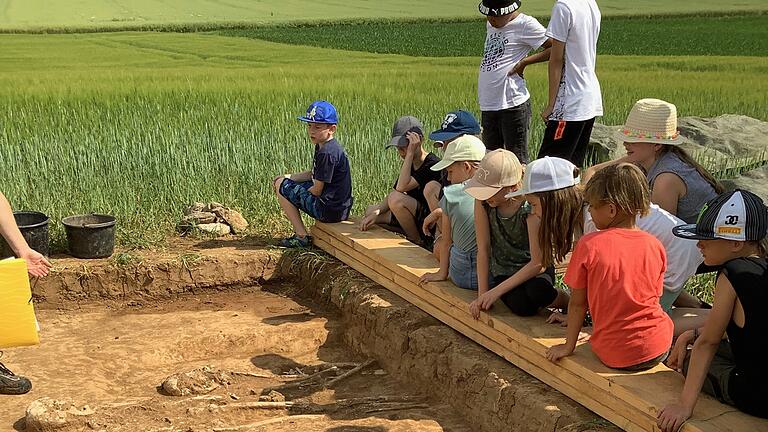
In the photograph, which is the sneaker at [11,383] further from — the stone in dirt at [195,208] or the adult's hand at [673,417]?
the adult's hand at [673,417]

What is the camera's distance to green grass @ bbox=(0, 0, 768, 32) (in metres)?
21.4

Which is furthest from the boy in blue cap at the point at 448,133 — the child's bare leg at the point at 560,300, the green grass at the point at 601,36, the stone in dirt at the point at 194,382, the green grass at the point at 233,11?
the green grass at the point at 233,11

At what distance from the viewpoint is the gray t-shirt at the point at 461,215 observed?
14.9 feet

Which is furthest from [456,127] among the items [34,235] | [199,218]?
[34,235]

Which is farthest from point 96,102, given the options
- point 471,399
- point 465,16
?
point 465,16

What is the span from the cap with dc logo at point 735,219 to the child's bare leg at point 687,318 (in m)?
1.03

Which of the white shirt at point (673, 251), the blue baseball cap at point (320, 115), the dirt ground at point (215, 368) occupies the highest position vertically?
the blue baseball cap at point (320, 115)

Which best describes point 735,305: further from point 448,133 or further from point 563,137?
point 563,137

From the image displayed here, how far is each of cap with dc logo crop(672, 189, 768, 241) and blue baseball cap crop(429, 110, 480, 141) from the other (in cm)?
233

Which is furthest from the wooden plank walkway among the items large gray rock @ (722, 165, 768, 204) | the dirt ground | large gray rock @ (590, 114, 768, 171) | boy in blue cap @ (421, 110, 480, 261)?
large gray rock @ (590, 114, 768, 171)

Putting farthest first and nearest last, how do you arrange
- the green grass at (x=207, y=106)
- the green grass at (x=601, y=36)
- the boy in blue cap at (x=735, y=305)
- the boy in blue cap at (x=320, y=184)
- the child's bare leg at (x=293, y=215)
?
the green grass at (x=601, y=36)
the green grass at (x=207, y=106)
the child's bare leg at (x=293, y=215)
the boy in blue cap at (x=320, y=184)
the boy in blue cap at (x=735, y=305)

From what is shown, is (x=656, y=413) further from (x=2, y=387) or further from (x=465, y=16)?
(x=465, y=16)

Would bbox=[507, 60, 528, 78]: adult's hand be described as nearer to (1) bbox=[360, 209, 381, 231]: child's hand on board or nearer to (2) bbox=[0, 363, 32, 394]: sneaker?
(1) bbox=[360, 209, 381, 231]: child's hand on board

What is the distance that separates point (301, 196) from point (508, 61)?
1689 millimetres
